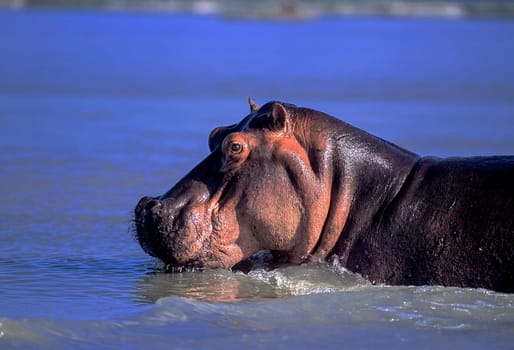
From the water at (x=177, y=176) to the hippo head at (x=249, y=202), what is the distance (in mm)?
226

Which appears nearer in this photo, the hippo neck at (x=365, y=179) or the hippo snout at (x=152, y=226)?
the hippo snout at (x=152, y=226)

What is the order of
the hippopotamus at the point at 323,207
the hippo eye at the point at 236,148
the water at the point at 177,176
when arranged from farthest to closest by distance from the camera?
Result: the hippo eye at the point at 236,148 → the hippopotamus at the point at 323,207 → the water at the point at 177,176

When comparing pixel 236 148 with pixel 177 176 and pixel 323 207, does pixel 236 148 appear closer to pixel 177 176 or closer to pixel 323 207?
pixel 323 207

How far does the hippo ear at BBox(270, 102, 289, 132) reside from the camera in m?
5.98

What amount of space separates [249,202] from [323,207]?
370 mm

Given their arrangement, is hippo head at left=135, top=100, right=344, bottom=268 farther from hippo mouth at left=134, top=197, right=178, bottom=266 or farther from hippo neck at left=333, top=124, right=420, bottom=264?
hippo neck at left=333, top=124, right=420, bottom=264

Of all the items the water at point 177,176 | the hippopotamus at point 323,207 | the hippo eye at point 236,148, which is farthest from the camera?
the hippo eye at point 236,148

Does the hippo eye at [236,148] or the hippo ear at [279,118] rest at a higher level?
the hippo ear at [279,118]

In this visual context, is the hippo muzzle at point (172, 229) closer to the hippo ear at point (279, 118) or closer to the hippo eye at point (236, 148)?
the hippo eye at point (236, 148)

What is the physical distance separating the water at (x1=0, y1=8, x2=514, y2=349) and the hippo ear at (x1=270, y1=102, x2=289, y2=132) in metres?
0.71

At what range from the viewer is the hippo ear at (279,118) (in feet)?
19.6

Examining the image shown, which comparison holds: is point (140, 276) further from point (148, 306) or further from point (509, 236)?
point (509, 236)

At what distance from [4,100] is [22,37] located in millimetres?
16746

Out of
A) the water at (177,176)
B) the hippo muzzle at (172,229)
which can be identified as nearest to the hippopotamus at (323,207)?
the hippo muzzle at (172,229)
